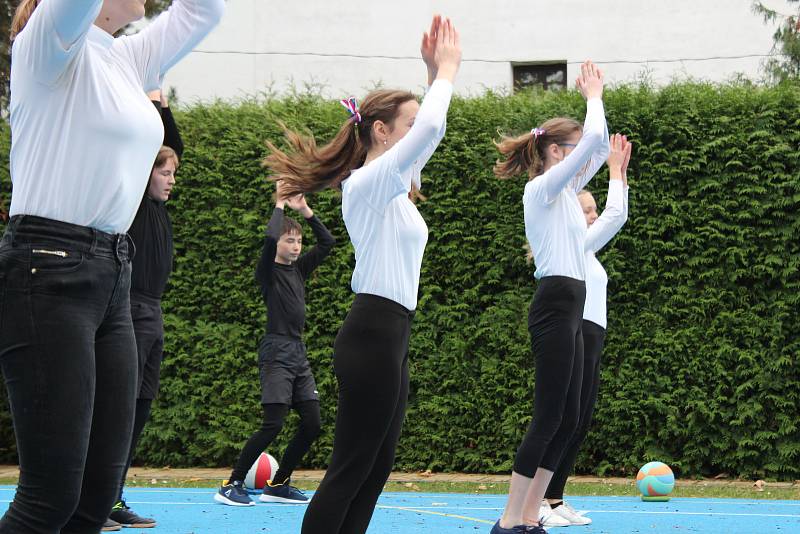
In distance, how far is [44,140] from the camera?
8.30 ft

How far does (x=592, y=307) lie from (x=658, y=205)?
2.88m

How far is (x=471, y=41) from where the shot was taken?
15742 millimetres

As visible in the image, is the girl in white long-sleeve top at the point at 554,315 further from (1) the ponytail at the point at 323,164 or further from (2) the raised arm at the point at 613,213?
(1) the ponytail at the point at 323,164

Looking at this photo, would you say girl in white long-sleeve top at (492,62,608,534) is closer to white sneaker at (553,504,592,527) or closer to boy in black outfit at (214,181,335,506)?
white sneaker at (553,504,592,527)

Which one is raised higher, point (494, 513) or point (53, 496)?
point (53, 496)

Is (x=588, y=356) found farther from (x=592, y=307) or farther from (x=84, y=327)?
(x=84, y=327)

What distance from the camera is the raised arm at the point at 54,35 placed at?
236 centimetres

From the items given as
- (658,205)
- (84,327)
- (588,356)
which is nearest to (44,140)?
(84,327)

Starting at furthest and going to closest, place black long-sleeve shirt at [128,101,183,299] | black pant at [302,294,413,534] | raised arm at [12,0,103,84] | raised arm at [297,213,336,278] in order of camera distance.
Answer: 1. raised arm at [297,213,336,278]
2. black long-sleeve shirt at [128,101,183,299]
3. black pant at [302,294,413,534]
4. raised arm at [12,0,103,84]

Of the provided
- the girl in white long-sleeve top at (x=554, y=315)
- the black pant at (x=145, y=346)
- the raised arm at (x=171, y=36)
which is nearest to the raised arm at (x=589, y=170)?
the girl in white long-sleeve top at (x=554, y=315)

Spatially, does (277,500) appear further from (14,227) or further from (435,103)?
(14,227)

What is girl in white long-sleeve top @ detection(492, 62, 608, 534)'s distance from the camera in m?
4.96

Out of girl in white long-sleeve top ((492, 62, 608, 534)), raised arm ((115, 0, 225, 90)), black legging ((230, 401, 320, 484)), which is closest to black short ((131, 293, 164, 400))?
black legging ((230, 401, 320, 484))

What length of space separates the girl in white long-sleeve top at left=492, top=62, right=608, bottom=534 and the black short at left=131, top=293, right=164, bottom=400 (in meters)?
2.10
